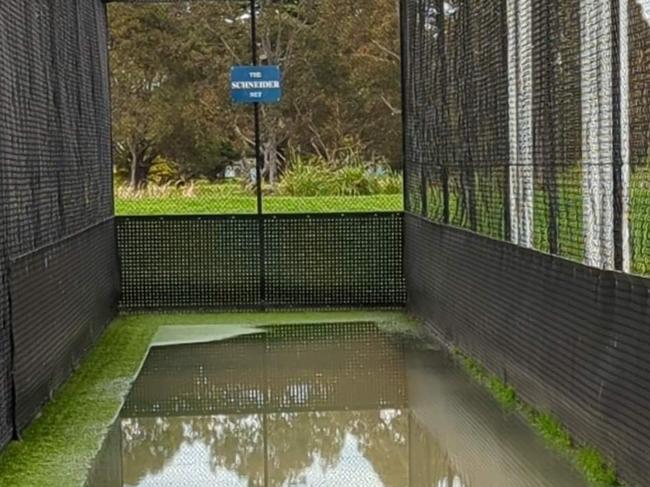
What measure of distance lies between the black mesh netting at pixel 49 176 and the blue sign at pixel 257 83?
1301 mm

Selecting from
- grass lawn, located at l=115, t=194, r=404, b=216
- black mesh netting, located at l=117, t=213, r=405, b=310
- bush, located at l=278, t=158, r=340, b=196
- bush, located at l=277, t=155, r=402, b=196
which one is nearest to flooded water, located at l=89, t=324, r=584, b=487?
black mesh netting, located at l=117, t=213, r=405, b=310

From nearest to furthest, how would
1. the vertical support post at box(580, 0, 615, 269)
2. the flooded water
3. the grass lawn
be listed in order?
the vertical support post at box(580, 0, 615, 269) → the flooded water → the grass lawn

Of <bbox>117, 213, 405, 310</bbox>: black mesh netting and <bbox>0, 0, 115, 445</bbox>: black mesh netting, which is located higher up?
<bbox>0, 0, 115, 445</bbox>: black mesh netting

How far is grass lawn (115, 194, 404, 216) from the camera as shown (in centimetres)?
943

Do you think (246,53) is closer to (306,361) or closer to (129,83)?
(129,83)

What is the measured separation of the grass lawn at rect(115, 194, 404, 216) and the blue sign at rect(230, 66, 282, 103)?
0.97m

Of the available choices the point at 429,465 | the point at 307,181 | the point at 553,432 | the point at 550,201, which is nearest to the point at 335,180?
the point at 307,181

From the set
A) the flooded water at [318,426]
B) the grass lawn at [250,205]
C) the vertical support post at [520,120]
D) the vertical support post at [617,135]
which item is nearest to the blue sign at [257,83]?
the grass lawn at [250,205]

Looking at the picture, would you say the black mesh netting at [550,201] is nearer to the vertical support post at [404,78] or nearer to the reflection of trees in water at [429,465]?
the reflection of trees in water at [429,465]

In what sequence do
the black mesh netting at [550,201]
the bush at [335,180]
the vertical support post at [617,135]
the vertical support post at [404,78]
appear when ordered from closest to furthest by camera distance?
the black mesh netting at [550,201]
the vertical support post at [617,135]
the vertical support post at [404,78]
the bush at [335,180]

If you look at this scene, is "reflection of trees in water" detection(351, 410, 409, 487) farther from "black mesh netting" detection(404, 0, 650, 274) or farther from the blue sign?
the blue sign

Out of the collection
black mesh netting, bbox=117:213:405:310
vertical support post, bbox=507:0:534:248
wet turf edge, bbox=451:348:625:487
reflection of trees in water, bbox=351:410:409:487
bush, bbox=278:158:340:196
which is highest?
vertical support post, bbox=507:0:534:248

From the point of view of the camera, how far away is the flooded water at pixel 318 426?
414 centimetres

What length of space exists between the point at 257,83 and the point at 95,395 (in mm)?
3999
